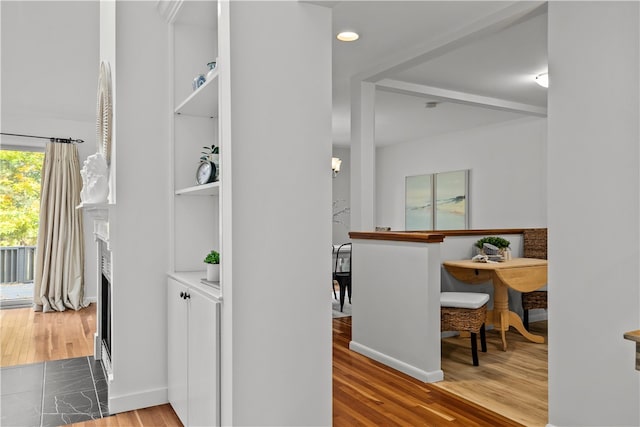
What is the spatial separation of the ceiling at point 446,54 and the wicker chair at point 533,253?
1525 mm

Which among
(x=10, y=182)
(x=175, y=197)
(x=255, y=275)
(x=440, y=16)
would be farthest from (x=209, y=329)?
(x=10, y=182)

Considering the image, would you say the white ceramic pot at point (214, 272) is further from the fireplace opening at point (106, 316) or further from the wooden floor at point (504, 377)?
the wooden floor at point (504, 377)

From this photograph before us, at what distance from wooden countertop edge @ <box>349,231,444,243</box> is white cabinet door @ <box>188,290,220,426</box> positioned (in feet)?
5.19

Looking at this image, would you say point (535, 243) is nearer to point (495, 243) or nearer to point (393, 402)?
point (495, 243)

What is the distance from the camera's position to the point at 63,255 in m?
5.41

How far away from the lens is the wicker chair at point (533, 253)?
4352 mm

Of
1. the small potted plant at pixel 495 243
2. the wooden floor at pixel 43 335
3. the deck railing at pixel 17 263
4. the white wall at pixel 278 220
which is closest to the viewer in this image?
the white wall at pixel 278 220

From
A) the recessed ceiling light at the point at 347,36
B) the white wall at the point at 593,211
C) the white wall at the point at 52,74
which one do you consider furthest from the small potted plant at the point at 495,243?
the white wall at the point at 52,74

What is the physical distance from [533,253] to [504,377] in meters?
1.79

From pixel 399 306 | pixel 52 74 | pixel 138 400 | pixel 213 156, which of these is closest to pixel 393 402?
pixel 399 306

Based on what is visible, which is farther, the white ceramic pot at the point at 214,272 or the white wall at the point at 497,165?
the white wall at the point at 497,165

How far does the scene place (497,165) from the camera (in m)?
6.78

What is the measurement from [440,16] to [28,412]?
3399mm

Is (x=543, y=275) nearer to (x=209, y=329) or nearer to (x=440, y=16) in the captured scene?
(x=440, y=16)
